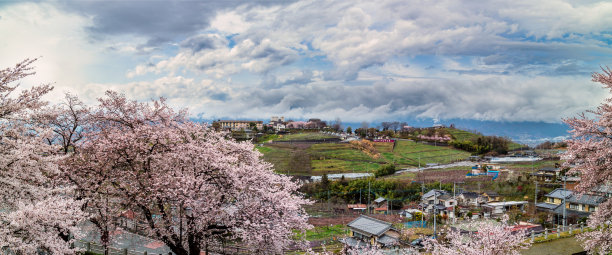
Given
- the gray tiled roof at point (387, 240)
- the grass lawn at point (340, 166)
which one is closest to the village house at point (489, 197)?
the grass lawn at point (340, 166)

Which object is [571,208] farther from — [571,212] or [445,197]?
[445,197]

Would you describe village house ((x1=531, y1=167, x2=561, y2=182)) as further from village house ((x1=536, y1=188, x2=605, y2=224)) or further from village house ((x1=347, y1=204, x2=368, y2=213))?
village house ((x1=347, y1=204, x2=368, y2=213))

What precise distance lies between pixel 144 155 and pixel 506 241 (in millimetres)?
15381

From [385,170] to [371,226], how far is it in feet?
147

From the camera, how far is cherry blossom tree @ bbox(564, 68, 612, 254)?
15.3m

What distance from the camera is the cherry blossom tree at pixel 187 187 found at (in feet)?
50.8

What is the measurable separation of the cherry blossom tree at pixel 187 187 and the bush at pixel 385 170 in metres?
60.9

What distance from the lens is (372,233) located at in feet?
105

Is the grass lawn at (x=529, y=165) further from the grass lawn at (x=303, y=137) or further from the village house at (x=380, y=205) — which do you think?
the grass lawn at (x=303, y=137)

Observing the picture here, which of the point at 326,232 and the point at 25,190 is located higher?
the point at 25,190

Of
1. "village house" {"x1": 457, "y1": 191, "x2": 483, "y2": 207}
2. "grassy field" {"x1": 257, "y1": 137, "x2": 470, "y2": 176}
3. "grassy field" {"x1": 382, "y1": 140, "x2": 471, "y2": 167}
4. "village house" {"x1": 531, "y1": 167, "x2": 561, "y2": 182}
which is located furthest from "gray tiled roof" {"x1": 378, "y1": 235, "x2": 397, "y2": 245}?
"grassy field" {"x1": 382, "y1": 140, "x2": 471, "y2": 167}

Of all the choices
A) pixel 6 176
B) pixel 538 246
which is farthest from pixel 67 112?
pixel 538 246

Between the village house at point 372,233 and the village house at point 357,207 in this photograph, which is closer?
the village house at point 372,233

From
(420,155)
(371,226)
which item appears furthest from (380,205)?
(420,155)
